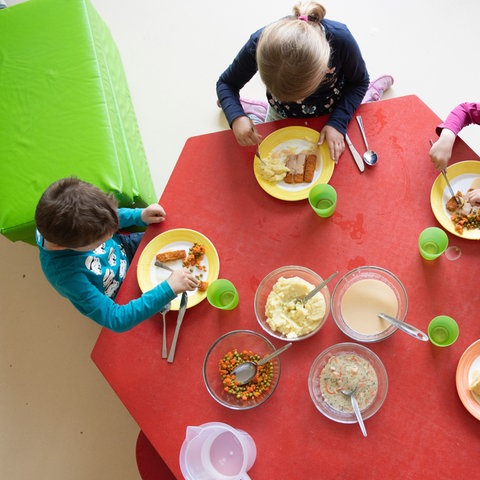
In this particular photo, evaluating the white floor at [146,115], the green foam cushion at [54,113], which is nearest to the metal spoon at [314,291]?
the green foam cushion at [54,113]

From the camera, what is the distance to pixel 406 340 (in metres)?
1.26

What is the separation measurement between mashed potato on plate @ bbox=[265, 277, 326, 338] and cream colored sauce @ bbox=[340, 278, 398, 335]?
0.08m

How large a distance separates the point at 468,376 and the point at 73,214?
3.93 feet

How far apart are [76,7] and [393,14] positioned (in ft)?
5.57

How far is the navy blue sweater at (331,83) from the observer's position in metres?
1.49

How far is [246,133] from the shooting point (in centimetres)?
148

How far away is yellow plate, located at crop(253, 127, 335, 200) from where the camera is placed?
4.72 feet

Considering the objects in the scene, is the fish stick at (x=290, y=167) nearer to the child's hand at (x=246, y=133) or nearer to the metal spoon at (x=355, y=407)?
the child's hand at (x=246, y=133)

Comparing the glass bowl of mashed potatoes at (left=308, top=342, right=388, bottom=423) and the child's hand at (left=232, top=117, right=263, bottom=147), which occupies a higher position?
the child's hand at (left=232, top=117, right=263, bottom=147)

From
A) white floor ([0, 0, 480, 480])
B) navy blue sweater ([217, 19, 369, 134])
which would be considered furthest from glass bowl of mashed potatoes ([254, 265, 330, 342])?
white floor ([0, 0, 480, 480])

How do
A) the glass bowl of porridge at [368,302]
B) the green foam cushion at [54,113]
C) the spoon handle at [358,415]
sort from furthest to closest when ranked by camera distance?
the green foam cushion at [54,113] → the glass bowl of porridge at [368,302] → the spoon handle at [358,415]

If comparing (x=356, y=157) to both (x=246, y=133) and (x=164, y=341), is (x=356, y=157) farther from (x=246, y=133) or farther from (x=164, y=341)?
(x=164, y=341)

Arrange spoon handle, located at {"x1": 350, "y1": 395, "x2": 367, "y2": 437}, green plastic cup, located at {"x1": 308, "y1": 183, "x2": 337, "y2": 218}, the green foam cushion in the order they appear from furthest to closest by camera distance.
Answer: the green foam cushion, green plastic cup, located at {"x1": 308, "y1": 183, "x2": 337, "y2": 218}, spoon handle, located at {"x1": 350, "y1": 395, "x2": 367, "y2": 437}

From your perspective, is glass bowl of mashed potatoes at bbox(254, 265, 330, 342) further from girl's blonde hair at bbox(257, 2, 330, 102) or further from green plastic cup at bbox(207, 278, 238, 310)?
girl's blonde hair at bbox(257, 2, 330, 102)
